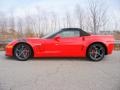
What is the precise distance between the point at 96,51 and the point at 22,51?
2.65 meters

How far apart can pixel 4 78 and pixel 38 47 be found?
275 centimetres

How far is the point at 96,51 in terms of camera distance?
25.2 feet

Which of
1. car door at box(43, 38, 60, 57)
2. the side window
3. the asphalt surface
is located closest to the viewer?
the asphalt surface

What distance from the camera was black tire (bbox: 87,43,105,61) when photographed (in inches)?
300

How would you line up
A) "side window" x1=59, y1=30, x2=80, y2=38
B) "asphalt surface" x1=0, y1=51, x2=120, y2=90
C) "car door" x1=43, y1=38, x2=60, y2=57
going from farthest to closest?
"side window" x1=59, y1=30, x2=80, y2=38
"car door" x1=43, y1=38, x2=60, y2=57
"asphalt surface" x1=0, y1=51, x2=120, y2=90

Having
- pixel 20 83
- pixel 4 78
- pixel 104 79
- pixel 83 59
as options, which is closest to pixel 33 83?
pixel 20 83

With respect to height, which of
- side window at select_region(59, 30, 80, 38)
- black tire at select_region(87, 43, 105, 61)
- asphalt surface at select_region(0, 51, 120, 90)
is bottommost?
asphalt surface at select_region(0, 51, 120, 90)

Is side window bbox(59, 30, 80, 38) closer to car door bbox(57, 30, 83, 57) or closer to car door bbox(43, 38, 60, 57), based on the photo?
car door bbox(57, 30, 83, 57)

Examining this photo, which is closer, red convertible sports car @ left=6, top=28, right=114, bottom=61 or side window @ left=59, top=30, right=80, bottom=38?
red convertible sports car @ left=6, top=28, right=114, bottom=61

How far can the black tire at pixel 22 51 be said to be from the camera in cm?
762

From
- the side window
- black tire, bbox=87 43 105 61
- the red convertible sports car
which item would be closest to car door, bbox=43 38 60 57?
the red convertible sports car

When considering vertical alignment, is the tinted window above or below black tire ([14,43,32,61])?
above

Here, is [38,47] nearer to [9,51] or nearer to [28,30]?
[9,51]

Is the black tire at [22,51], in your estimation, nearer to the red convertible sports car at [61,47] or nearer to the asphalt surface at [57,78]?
the red convertible sports car at [61,47]
